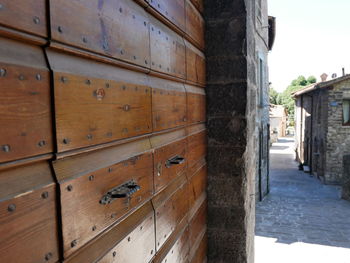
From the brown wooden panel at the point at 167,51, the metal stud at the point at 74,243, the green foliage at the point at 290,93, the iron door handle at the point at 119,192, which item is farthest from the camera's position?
the green foliage at the point at 290,93

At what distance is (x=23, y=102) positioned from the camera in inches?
24.9

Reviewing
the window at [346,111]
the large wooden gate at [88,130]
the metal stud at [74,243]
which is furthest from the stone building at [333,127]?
the metal stud at [74,243]

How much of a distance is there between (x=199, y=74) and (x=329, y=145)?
11.8m

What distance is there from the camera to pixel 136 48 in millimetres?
1168

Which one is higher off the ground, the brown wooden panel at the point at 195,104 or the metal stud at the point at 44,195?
the brown wooden panel at the point at 195,104

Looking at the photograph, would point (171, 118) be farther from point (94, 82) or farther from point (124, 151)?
point (94, 82)

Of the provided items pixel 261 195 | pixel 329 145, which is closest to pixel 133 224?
pixel 261 195

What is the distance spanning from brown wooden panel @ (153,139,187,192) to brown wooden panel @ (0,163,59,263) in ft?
2.25

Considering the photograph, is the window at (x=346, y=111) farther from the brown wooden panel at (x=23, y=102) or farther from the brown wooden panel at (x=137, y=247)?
the brown wooden panel at (x=23, y=102)

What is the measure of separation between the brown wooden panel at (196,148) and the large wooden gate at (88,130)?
321 millimetres

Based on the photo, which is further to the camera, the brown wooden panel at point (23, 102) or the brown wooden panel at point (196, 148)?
the brown wooden panel at point (196, 148)

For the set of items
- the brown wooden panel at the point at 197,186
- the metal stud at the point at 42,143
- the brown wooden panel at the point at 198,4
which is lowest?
the brown wooden panel at the point at 197,186

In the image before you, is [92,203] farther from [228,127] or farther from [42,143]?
[228,127]

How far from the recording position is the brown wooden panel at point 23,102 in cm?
59
